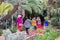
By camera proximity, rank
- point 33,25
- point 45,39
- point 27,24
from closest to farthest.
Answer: point 45,39 < point 27,24 < point 33,25

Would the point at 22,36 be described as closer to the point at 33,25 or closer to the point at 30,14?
the point at 33,25

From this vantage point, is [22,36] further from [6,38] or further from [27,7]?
[27,7]

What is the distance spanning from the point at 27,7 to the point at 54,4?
11.7 feet

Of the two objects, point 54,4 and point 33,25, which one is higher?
point 54,4

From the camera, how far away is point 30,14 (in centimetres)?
2350

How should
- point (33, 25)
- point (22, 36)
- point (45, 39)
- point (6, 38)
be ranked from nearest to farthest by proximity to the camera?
1. point (22, 36)
2. point (6, 38)
3. point (45, 39)
4. point (33, 25)

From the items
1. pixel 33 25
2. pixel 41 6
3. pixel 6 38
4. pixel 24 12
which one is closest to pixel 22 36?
pixel 6 38

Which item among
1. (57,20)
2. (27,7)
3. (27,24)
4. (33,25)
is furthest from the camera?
(27,7)

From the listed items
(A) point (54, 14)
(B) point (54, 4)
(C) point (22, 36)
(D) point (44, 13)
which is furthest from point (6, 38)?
(D) point (44, 13)

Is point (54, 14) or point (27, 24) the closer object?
point (27, 24)

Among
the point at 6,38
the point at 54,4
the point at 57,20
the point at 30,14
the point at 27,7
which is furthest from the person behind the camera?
the point at 30,14

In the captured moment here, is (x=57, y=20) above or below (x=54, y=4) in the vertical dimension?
below

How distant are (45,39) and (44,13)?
14.0m

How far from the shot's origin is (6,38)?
10.4 meters
